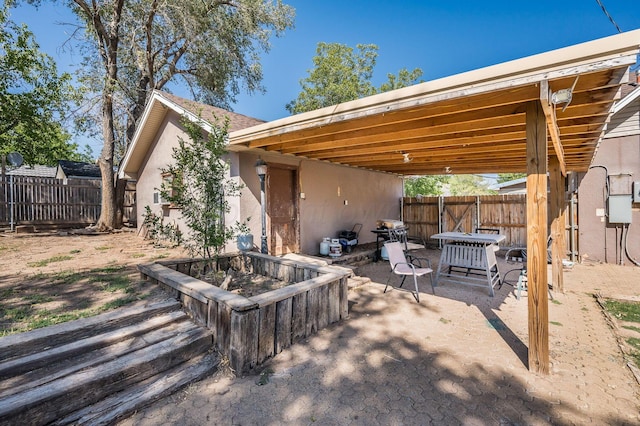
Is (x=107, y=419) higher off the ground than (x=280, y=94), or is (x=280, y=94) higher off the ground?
(x=280, y=94)

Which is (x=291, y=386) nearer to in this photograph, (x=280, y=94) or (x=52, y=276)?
(x=52, y=276)

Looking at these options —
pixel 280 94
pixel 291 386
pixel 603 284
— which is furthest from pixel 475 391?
pixel 280 94

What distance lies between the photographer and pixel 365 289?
530cm

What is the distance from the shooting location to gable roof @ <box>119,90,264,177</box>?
257 inches

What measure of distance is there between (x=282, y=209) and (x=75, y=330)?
4.63 meters

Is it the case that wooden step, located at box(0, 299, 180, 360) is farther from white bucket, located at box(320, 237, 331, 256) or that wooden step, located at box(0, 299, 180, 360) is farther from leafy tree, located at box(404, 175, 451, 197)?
leafy tree, located at box(404, 175, 451, 197)

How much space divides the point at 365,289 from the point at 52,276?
5180 mm

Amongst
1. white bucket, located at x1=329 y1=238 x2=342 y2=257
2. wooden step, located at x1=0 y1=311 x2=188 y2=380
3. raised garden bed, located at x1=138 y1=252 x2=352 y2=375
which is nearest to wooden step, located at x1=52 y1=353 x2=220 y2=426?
raised garden bed, located at x1=138 y1=252 x2=352 y2=375

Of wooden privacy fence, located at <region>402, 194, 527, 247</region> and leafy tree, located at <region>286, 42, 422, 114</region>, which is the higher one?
leafy tree, located at <region>286, 42, 422, 114</region>

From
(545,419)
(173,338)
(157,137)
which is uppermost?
(157,137)

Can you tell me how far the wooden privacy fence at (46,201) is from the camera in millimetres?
9805

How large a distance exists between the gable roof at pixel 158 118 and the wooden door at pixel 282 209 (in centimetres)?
141

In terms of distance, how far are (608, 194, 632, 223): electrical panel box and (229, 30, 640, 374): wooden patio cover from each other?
8.24ft

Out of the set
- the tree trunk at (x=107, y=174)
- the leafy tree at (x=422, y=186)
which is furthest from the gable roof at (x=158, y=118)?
the leafy tree at (x=422, y=186)
